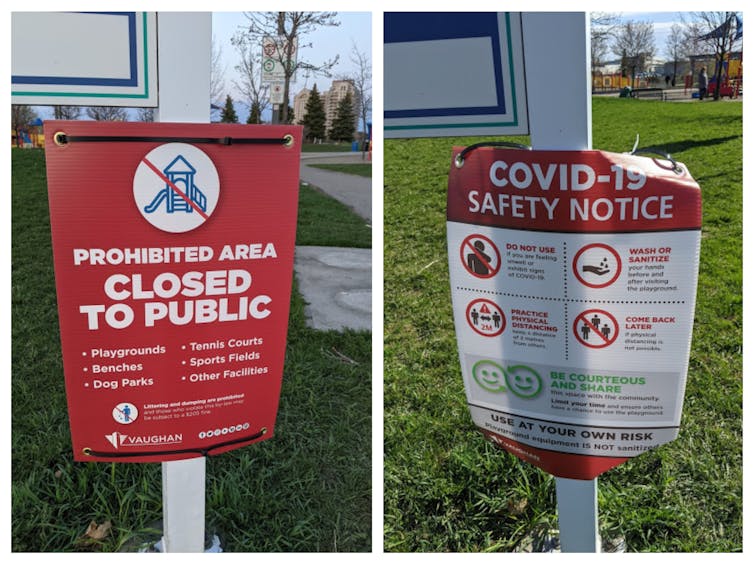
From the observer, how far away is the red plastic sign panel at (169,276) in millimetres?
1611

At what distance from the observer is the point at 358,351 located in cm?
393

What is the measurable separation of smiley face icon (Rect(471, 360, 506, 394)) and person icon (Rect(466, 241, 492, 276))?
0.26 metres

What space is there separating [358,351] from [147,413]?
2.18 meters

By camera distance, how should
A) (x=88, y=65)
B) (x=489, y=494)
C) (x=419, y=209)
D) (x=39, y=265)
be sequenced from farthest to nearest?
(x=419, y=209) < (x=39, y=265) < (x=489, y=494) < (x=88, y=65)

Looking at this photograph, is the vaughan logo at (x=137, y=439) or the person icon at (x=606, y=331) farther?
the vaughan logo at (x=137, y=439)

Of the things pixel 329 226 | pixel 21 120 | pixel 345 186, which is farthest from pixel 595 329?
pixel 21 120

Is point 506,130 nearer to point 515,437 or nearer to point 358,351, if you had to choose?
point 515,437

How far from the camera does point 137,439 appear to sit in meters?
1.83

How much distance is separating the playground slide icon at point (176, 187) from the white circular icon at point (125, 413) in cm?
49

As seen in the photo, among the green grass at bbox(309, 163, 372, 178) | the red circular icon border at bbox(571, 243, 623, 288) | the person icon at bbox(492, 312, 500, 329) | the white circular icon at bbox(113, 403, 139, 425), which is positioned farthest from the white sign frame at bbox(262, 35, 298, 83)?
the red circular icon border at bbox(571, 243, 623, 288)

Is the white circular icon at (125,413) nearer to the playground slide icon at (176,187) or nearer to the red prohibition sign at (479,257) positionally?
the playground slide icon at (176,187)

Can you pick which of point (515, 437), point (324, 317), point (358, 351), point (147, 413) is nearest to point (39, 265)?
point (324, 317)

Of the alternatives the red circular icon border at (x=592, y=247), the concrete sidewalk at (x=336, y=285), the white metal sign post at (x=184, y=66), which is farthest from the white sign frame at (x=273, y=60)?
the red circular icon border at (x=592, y=247)

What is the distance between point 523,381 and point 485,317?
20 centimetres
